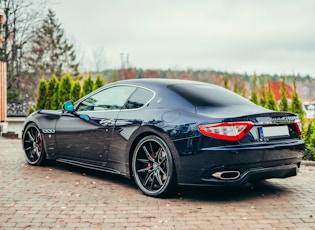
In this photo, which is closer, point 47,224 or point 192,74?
point 47,224

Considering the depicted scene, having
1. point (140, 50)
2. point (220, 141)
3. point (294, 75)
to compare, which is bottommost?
point (220, 141)

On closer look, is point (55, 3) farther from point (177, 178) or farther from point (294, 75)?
point (177, 178)

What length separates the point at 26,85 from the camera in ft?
128

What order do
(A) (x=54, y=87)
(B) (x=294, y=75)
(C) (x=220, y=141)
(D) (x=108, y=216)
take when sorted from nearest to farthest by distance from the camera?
(D) (x=108, y=216) → (C) (x=220, y=141) → (B) (x=294, y=75) → (A) (x=54, y=87)

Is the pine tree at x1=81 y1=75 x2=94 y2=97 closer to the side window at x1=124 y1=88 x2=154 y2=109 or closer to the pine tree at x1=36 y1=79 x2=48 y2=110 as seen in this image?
the pine tree at x1=36 y1=79 x2=48 y2=110

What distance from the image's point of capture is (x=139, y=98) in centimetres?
638

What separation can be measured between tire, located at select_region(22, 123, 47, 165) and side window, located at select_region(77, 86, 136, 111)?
124 centimetres

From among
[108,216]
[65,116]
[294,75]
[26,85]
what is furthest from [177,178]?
[26,85]

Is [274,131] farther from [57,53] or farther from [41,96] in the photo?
[57,53]

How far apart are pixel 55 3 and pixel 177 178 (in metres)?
30.7

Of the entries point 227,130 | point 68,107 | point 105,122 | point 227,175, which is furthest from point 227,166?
point 68,107

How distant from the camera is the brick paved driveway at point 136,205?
15.4ft

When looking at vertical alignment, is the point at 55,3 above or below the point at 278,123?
above

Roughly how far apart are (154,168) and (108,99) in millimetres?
1499
